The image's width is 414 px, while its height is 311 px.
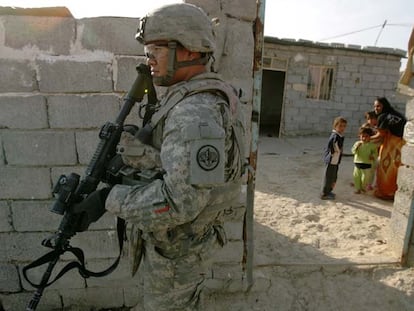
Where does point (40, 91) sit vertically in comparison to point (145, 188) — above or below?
above

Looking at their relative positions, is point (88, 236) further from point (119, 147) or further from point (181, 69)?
point (181, 69)

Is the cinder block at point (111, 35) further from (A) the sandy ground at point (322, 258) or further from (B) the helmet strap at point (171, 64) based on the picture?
(A) the sandy ground at point (322, 258)

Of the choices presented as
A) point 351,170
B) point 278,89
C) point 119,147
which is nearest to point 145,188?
point 119,147

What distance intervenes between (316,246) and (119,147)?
2.57 metres

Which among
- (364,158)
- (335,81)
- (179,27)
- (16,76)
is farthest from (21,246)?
(335,81)

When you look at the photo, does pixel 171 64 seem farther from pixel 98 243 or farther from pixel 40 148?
pixel 98 243

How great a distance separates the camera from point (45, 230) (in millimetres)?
2260

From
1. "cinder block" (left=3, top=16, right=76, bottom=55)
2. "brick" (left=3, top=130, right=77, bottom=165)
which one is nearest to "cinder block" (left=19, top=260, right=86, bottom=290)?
"brick" (left=3, top=130, right=77, bottom=165)

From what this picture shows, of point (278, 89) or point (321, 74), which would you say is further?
point (278, 89)

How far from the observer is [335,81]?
10.1 metres

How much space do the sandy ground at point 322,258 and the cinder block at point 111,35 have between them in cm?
207

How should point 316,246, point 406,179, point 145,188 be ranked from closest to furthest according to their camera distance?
point 145,188, point 406,179, point 316,246

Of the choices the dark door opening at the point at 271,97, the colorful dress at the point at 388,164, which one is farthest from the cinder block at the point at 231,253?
the dark door opening at the point at 271,97

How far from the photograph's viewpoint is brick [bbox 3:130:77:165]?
2.10m
